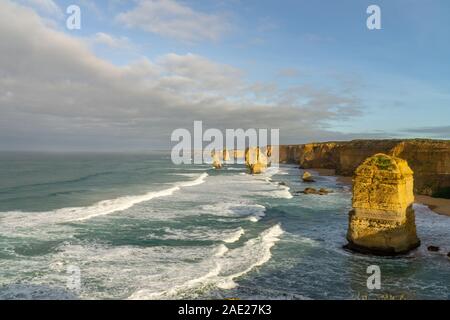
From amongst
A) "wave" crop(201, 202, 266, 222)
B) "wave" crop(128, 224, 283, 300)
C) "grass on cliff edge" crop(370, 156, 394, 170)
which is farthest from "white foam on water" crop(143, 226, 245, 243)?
"grass on cliff edge" crop(370, 156, 394, 170)

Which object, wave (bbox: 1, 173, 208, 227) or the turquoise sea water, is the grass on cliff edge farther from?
wave (bbox: 1, 173, 208, 227)

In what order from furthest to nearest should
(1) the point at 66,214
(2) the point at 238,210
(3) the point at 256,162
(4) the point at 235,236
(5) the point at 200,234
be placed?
(3) the point at 256,162
(2) the point at 238,210
(1) the point at 66,214
(5) the point at 200,234
(4) the point at 235,236

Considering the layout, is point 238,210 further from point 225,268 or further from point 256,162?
point 256,162

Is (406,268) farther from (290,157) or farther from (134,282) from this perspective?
(290,157)

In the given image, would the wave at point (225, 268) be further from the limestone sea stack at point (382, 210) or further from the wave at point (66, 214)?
the wave at point (66, 214)

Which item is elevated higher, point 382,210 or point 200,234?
point 382,210

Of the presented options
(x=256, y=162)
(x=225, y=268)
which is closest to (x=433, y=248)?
(x=225, y=268)

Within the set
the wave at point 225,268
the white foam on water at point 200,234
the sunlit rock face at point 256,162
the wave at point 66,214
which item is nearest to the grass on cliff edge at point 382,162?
the wave at point 225,268
